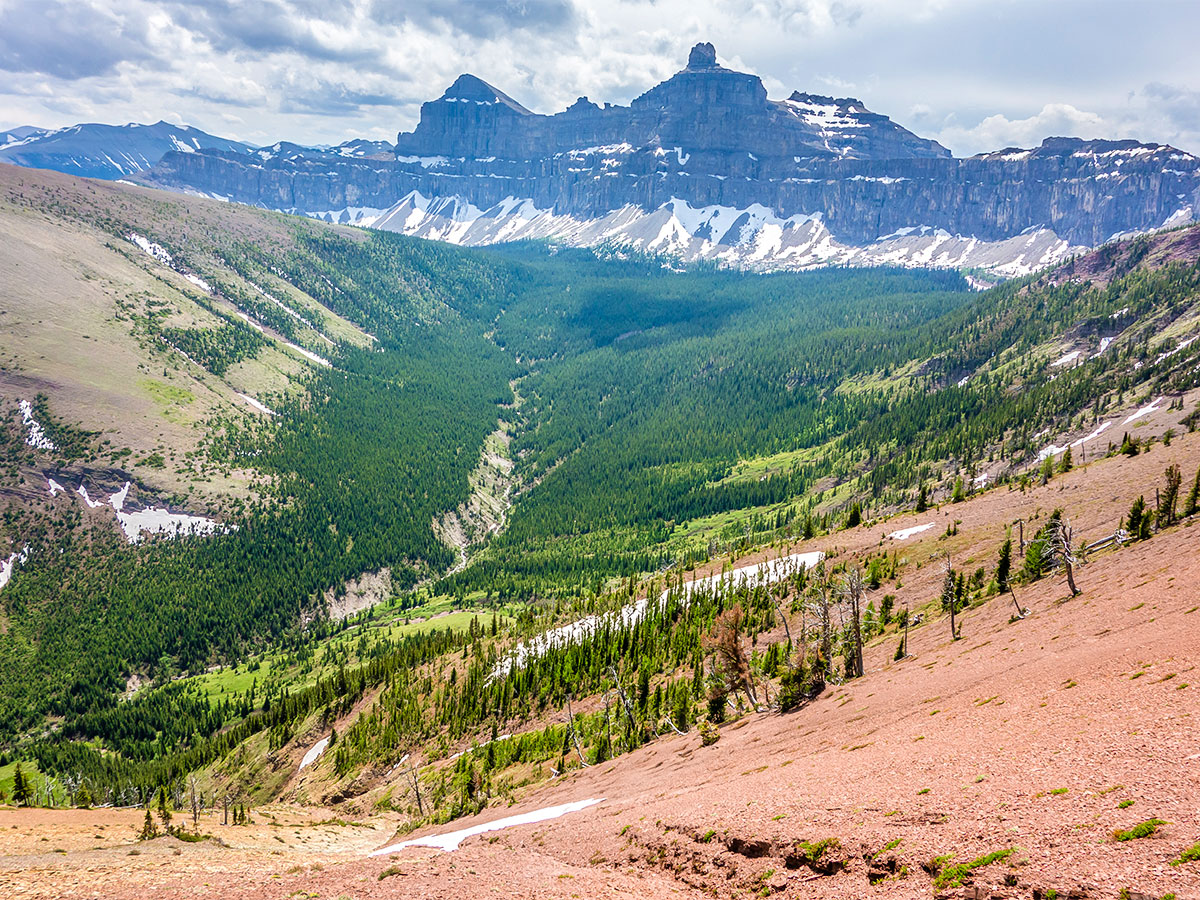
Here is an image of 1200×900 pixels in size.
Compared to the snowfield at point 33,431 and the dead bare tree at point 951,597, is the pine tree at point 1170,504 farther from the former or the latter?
the snowfield at point 33,431

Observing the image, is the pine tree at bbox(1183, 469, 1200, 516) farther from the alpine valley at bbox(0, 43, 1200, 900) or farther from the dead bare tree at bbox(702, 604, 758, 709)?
the dead bare tree at bbox(702, 604, 758, 709)

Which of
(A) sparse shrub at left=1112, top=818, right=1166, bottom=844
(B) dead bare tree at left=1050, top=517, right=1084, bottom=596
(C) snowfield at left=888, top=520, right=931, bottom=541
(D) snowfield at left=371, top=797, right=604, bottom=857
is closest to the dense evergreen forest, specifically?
(D) snowfield at left=371, top=797, right=604, bottom=857

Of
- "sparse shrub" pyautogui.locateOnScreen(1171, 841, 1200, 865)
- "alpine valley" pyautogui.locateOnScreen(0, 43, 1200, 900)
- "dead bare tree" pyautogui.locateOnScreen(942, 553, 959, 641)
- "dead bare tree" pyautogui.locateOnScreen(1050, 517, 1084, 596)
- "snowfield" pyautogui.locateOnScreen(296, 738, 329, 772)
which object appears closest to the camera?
"sparse shrub" pyautogui.locateOnScreen(1171, 841, 1200, 865)

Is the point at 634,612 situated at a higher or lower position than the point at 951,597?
lower

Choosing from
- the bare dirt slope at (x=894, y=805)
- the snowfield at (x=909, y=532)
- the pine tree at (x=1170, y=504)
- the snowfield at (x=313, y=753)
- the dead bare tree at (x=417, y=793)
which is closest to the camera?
the bare dirt slope at (x=894, y=805)

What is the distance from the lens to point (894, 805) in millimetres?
23766

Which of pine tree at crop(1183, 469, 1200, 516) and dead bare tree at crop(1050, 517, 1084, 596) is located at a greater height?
pine tree at crop(1183, 469, 1200, 516)

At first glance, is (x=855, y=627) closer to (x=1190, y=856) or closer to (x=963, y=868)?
(x=963, y=868)

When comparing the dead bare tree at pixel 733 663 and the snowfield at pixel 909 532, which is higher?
the snowfield at pixel 909 532

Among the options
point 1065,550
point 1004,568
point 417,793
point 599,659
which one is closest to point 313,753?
point 417,793

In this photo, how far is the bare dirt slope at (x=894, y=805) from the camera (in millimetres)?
19078

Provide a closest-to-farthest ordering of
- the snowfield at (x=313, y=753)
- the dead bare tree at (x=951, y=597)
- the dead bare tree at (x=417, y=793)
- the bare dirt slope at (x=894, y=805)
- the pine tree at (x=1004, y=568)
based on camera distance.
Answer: the bare dirt slope at (x=894, y=805)
the dead bare tree at (x=951, y=597)
the dead bare tree at (x=417, y=793)
the pine tree at (x=1004, y=568)
the snowfield at (x=313, y=753)

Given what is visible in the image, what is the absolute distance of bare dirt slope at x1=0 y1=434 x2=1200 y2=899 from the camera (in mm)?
19078

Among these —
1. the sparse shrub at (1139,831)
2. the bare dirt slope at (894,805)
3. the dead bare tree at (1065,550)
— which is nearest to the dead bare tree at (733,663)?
the bare dirt slope at (894,805)
